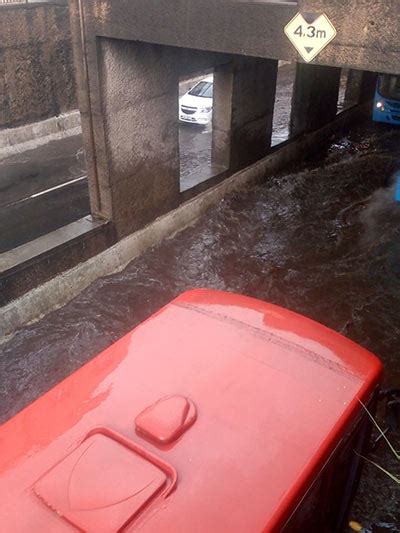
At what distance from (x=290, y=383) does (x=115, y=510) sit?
1.61m

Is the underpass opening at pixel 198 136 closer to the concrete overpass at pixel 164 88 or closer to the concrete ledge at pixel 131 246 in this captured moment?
the concrete overpass at pixel 164 88

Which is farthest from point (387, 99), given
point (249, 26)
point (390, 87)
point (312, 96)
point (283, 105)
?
point (249, 26)

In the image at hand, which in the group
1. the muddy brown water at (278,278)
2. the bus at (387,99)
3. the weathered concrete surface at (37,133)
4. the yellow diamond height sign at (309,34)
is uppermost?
the yellow diamond height sign at (309,34)

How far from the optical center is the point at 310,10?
20.0 feet

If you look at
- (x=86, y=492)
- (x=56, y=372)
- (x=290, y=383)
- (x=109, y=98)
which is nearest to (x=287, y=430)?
(x=290, y=383)

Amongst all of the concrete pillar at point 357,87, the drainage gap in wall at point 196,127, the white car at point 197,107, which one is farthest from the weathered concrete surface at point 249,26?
the concrete pillar at point 357,87

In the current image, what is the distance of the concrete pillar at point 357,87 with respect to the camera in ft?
63.0

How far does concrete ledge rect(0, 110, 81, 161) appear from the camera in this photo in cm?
1541

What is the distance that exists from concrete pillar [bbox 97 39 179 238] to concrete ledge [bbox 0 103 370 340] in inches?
13.1

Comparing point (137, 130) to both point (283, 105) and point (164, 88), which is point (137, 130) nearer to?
point (164, 88)

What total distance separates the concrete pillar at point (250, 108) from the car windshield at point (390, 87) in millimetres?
6825

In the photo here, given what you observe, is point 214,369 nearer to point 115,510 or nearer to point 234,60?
point 115,510

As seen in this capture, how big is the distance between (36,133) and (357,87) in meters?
12.3

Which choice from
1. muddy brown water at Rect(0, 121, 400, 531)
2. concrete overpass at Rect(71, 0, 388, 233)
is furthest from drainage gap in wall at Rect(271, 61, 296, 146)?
muddy brown water at Rect(0, 121, 400, 531)
